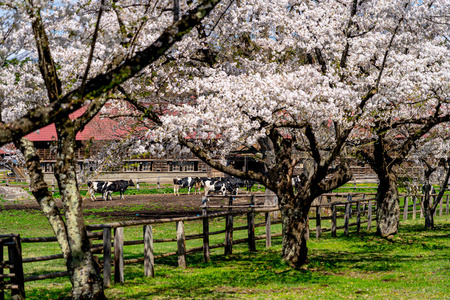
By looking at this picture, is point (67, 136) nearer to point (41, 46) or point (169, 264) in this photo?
point (41, 46)

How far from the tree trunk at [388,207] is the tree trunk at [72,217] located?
1263cm

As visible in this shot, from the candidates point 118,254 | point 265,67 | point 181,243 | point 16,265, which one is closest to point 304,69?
point 265,67

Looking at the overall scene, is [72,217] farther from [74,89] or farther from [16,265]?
[74,89]

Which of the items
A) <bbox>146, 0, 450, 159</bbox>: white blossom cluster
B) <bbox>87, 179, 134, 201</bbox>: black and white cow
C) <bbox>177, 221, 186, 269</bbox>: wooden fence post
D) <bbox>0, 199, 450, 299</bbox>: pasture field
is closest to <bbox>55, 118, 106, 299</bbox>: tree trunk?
<bbox>0, 199, 450, 299</bbox>: pasture field

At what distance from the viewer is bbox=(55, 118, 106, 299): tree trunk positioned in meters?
7.41

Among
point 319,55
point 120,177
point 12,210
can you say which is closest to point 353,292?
point 319,55

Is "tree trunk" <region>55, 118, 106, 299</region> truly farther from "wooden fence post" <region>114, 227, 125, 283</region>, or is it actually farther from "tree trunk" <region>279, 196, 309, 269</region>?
"tree trunk" <region>279, 196, 309, 269</region>

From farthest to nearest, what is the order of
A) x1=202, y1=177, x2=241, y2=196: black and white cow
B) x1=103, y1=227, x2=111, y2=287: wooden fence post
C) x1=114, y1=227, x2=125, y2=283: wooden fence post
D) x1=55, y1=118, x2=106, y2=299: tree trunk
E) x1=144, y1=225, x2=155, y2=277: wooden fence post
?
x1=202, y1=177, x2=241, y2=196: black and white cow → x1=144, y1=225, x2=155, y2=277: wooden fence post → x1=114, y1=227, x2=125, y2=283: wooden fence post → x1=103, y1=227, x2=111, y2=287: wooden fence post → x1=55, y1=118, x2=106, y2=299: tree trunk

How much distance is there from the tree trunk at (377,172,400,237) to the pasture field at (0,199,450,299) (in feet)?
2.47

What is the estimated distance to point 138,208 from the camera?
92.8ft

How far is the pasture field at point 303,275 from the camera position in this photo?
30.0 feet

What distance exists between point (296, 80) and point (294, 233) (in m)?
3.53

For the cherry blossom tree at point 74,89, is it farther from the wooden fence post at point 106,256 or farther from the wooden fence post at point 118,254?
the wooden fence post at point 118,254

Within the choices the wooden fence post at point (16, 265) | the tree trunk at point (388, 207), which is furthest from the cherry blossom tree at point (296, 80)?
the wooden fence post at point (16, 265)
